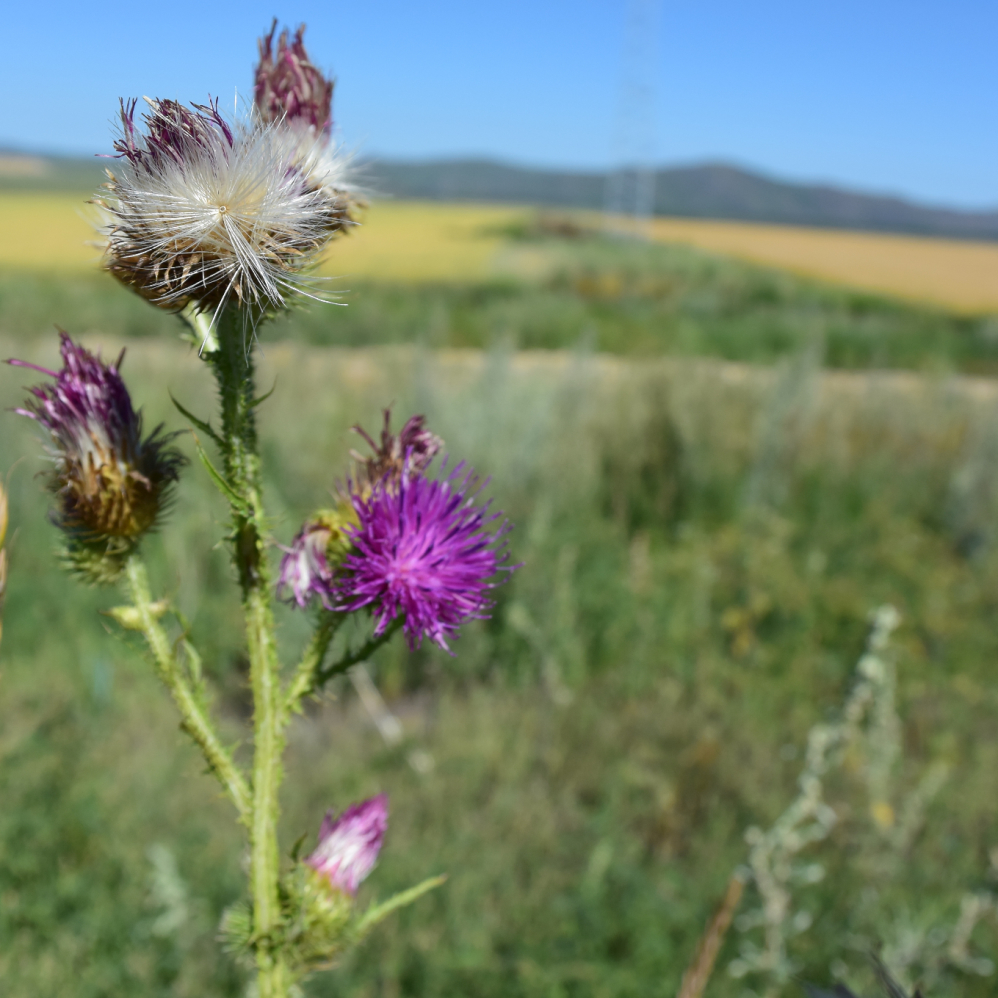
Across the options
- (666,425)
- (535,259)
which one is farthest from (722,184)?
(666,425)

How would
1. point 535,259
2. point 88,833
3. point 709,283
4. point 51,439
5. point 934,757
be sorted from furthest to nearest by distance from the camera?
point 535,259, point 709,283, point 934,757, point 88,833, point 51,439

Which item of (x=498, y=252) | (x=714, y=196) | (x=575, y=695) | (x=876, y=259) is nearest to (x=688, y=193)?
(x=714, y=196)

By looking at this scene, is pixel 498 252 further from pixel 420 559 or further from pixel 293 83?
pixel 420 559

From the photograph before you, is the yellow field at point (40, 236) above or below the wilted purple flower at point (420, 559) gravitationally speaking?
above

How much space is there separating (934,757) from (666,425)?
314cm

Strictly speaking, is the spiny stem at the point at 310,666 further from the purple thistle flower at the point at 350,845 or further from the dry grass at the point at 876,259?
the dry grass at the point at 876,259

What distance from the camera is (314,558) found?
1009 mm

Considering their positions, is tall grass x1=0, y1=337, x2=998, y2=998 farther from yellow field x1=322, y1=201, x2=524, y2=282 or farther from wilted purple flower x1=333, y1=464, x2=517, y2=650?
yellow field x1=322, y1=201, x2=524, y2=282

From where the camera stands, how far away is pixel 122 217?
769 millimetres

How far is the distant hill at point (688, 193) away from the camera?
6406cm

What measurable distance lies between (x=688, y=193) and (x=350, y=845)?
106 meters

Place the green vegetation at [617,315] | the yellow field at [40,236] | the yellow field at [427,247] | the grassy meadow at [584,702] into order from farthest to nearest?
the yellow field at [427,247]
the yellow field at [40,236]
the green vegetation at [617,315]
the grassy meadow at [584,702]

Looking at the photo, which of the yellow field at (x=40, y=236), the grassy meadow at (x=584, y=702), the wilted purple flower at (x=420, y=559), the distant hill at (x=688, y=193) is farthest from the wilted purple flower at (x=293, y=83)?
the distant hill at (x=688, y=193)

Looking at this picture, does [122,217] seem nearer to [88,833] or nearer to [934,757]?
[88,833]
